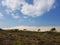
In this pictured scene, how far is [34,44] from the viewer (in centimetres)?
2397

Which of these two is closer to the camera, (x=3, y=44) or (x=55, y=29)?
(x=3, y=44)

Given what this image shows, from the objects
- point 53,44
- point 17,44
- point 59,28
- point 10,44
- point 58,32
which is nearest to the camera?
point 17,44

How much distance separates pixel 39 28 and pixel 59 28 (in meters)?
5.67

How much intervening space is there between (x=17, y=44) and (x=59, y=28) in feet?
91.5

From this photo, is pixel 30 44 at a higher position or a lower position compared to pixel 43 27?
lower

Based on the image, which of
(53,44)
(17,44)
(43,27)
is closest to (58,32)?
(43,27)

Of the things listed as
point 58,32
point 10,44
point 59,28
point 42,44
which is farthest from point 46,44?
point 59,28

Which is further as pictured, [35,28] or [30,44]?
[35,28]

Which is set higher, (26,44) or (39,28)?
(39,28)

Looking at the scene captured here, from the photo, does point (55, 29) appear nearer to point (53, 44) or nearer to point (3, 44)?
point (53, 44)

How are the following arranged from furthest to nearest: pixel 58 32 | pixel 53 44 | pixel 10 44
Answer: pixel 58 32 < pixel 53 44 < pixel 10 44

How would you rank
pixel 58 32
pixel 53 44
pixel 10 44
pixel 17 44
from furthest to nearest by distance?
pixel 58 32, pixel 53 44, pixel 10 44, pixel 17 44

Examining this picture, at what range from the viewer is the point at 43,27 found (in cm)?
4931

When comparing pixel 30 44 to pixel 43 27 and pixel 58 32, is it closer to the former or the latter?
pixel 58 32
